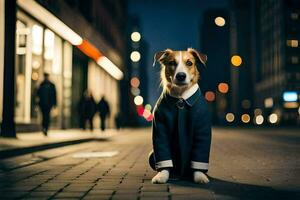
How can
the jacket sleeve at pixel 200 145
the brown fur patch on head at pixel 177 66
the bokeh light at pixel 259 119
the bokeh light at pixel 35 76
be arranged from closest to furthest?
the brown fur patch on head at pixel 177 66, the jacket sleeve at pixel 200 145, the bokeh light at pixel 35 76, the bokeh light at pixel 259 119

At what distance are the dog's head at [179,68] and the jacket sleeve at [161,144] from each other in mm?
390

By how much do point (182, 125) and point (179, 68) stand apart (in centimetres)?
66

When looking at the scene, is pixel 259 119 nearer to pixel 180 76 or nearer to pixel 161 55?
pixel 161 55

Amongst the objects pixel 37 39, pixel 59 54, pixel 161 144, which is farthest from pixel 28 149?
pixel 59 54

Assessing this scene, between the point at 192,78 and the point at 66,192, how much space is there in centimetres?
187

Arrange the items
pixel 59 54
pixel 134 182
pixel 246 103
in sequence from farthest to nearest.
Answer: pixel 246 103 < pixel 59 54 < pixel 134 182

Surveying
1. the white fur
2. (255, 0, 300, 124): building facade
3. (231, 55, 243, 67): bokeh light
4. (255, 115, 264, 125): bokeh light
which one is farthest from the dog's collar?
(255, 115, 264, 125): bokeh light

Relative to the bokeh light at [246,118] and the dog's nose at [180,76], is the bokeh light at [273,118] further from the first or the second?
the dog's nose at [180,76]

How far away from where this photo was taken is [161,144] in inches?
242

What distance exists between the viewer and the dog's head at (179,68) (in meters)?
5.96

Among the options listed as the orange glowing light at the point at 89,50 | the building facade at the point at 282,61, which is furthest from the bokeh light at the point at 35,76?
the building facade at the point at 282,61

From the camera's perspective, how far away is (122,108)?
62.2m

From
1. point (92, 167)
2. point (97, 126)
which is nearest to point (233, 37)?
point (97, 126)

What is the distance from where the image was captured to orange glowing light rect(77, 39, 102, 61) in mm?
31522
